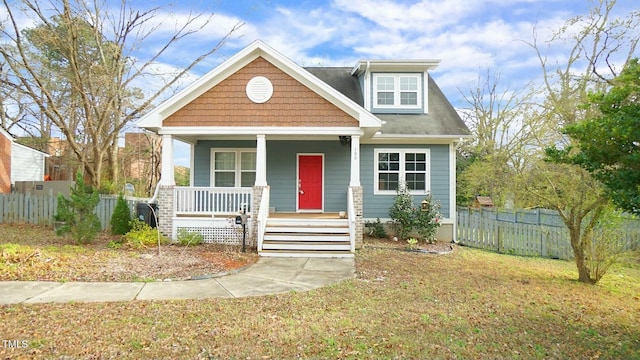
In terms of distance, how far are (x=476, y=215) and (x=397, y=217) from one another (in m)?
2.93

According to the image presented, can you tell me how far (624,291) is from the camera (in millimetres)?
7496

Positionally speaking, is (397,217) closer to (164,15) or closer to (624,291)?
(624,291)

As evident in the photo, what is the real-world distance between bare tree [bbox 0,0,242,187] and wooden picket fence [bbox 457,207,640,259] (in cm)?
1460

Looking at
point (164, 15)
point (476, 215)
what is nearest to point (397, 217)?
point (476, 215)

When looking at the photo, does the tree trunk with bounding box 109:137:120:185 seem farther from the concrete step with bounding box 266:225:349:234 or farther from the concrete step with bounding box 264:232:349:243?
the concrete step with bounding box 264:232:349:243

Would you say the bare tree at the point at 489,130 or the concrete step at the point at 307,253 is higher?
the bare tree at the point at 489,130

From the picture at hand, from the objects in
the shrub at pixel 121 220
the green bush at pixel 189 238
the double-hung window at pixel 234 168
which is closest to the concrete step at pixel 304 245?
the green bush at pixel 189 238

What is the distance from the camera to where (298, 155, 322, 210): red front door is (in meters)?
13.2

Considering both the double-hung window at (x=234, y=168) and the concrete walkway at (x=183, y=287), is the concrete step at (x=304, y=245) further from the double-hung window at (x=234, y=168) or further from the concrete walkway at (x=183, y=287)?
the double-hung window at (x=234, y=168)

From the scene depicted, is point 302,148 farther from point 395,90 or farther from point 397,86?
→ point 397,86

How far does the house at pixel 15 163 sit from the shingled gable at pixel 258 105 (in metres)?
13.7

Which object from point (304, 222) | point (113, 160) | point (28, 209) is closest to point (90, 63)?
point (113, 160)

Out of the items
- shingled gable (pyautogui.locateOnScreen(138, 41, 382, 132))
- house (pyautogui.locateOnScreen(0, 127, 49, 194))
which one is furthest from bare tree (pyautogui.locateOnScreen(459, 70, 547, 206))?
house (pyautogui.locateOnScreen(0, 127, 49, 194))

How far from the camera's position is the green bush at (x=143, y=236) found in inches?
395
